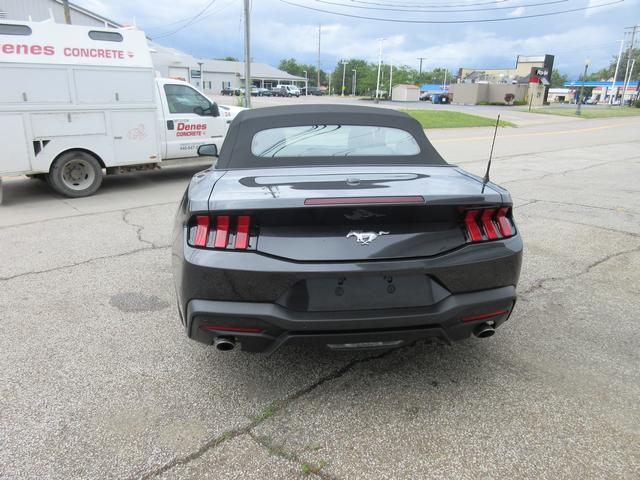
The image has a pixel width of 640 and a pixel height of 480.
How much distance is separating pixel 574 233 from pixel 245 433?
17.7ft

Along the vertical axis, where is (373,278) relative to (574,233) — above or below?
above

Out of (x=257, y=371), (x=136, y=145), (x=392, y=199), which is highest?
(x=392, y=199)

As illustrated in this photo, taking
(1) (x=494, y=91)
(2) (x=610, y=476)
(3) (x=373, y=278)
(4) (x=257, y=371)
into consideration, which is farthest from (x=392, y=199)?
(1) (x=494, y=91)

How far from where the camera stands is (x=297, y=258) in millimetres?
2463

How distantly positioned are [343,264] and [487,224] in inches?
35.5

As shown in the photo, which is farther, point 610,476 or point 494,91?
point 494,91

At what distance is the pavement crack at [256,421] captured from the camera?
2306 millimetres

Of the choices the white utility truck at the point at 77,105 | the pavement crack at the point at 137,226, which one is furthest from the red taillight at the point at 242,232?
the white utility truck at the point at 77,105

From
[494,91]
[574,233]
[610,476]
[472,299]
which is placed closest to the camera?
[610,476]

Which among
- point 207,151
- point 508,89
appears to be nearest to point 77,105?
point 207,151

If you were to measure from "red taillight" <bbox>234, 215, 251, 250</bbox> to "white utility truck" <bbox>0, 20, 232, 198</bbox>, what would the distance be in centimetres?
668

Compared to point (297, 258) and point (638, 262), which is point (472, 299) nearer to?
point (297, 258)

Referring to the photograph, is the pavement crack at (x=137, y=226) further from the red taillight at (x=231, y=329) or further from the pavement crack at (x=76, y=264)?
the red taillight at (x=231, y=329)

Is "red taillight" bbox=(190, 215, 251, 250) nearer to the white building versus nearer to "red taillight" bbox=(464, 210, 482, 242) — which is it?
"red taillight" bbox=(464, 210, 482, 242)
